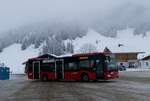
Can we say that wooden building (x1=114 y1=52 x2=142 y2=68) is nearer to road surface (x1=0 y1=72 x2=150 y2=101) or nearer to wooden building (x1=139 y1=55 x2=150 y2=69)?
wooden building (x1=139 y1=55 x2=150 y2=69)

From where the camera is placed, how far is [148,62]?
116m

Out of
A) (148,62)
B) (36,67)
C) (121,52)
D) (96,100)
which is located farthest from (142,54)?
(96,100)

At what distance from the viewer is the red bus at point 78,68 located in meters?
35.8

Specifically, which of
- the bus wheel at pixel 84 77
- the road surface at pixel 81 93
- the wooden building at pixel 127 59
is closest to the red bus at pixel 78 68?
the bus wheel at pixel 84 77

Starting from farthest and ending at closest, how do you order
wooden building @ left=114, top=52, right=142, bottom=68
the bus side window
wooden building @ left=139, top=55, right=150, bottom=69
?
wooden building @ left=114, top=52, right=142, bottom=68, wooden building @ left=139, top=55, right=150, bottom=69, the bus side window

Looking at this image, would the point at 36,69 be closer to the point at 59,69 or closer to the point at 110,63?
the point at 59,69

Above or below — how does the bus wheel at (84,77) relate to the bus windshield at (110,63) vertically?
below

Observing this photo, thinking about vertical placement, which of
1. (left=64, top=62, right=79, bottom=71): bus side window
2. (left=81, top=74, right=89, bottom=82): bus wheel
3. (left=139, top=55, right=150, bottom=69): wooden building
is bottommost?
(left=81, top=74, right=89, bottom=82): bus wheel

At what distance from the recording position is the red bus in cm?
3584

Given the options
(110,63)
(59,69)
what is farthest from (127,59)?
(110,63)

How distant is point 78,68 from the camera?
1473 inches

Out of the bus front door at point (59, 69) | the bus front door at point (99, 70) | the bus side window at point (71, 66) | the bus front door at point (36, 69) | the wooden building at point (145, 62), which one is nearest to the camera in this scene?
the bus front door at point (99, 70)

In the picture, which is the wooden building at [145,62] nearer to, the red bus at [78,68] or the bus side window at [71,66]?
the red bus at [78,68]

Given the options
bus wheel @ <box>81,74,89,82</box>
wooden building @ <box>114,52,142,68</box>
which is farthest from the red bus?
wooden building @ <box>114,52,142,68</box>
